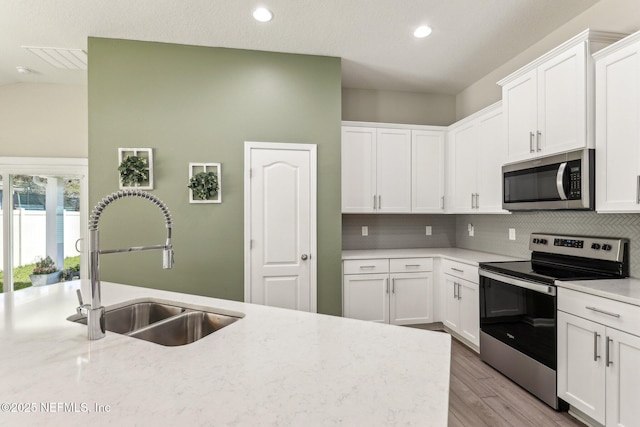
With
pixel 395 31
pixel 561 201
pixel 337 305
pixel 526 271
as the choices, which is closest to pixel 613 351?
pixel 526 271

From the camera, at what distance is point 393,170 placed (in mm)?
3799

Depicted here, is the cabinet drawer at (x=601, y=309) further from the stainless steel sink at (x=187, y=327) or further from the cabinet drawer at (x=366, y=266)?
the stainless steel sink at (x=187, y=327)

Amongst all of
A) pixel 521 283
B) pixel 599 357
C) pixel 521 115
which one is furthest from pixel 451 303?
pixel 521 115

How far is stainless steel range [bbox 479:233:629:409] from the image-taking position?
223cm

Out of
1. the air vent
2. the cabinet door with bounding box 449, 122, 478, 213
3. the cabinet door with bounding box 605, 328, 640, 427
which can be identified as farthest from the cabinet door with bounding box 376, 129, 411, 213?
the air vent

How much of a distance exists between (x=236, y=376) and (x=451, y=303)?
117 inches

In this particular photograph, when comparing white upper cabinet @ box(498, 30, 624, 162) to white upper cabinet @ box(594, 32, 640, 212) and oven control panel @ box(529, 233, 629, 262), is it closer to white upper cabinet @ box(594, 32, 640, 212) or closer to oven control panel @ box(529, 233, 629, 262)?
white upper cabinet @ box(594, 32, 640, 212)

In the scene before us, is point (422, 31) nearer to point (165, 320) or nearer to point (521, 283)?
point (521, 283)

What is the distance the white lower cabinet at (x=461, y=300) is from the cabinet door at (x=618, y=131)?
1.23 m

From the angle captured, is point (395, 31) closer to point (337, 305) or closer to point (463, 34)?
point (463, 34)

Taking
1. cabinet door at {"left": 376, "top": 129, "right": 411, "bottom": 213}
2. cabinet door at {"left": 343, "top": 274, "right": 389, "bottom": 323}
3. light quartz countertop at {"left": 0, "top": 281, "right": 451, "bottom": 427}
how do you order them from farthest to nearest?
cabinet door at {"left": 376, "top": 129, "right": 411, "bottom": 213}, cabinet door at {"left": 343, "top": 274, "right": 389, "bottom": 323}, light quartz countertop at {"left": 0, "top": 281, "right": 451, "bottom": 427}

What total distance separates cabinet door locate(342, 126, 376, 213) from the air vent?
273cm

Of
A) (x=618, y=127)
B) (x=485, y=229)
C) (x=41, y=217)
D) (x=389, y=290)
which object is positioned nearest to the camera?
(x=618, y=127)

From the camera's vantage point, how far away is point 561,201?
2332mm
